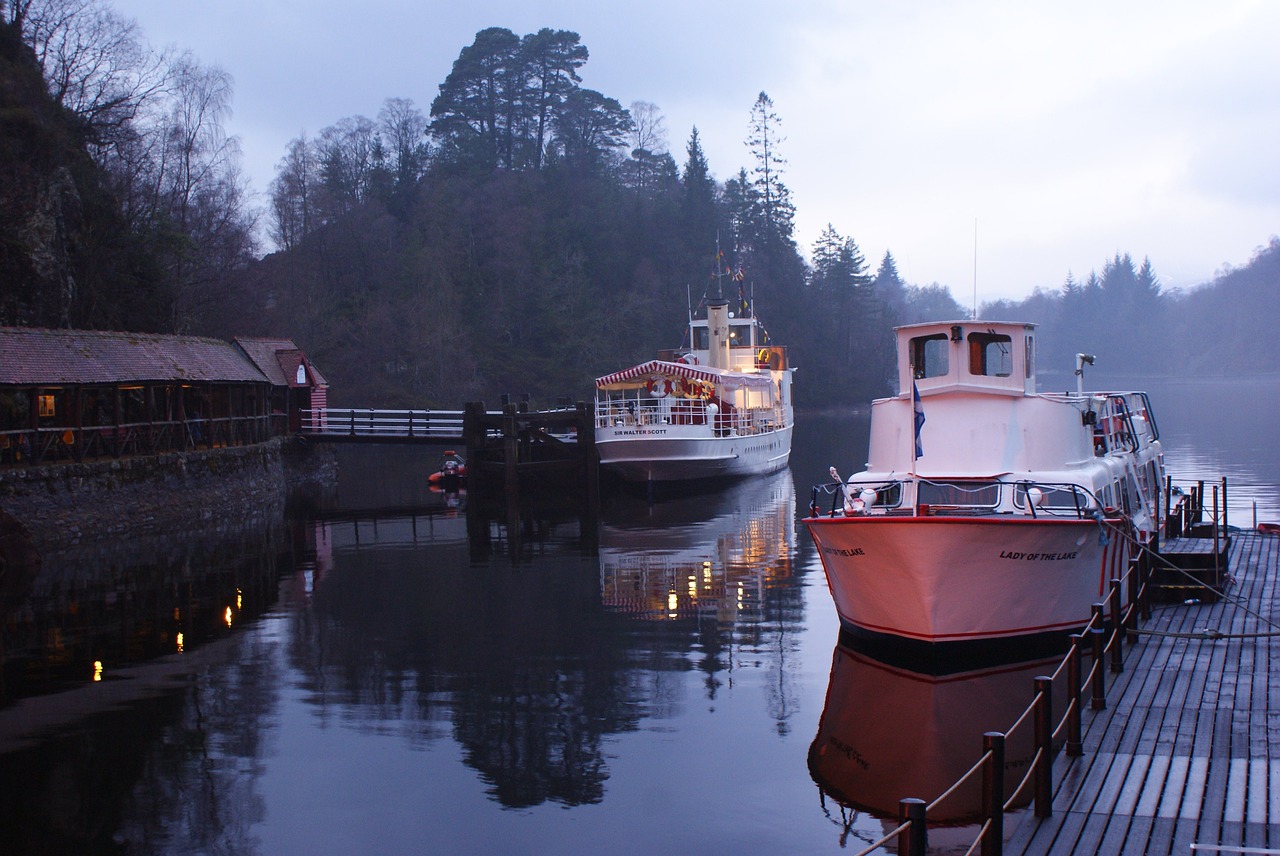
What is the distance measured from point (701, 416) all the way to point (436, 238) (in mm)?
46713

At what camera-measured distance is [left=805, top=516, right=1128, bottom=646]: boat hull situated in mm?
14961

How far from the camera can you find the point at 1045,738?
9.47 meters

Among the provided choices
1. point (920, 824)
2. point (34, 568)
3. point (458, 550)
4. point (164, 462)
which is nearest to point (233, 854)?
point (920, 824)

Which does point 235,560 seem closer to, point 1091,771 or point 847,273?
point 1091,771

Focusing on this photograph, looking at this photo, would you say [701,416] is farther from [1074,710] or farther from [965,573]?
[1074,710]

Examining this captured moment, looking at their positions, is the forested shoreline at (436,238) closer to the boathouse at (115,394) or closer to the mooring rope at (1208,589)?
the boathouse at (115,394)

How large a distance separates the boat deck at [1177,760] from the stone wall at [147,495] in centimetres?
2427

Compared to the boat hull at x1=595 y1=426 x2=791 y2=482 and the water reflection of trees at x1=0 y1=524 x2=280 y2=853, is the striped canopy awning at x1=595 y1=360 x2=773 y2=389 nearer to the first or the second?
A: the boat hull at x1=595 y1=426 x2=791 y2=482

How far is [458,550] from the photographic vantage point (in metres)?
30.4

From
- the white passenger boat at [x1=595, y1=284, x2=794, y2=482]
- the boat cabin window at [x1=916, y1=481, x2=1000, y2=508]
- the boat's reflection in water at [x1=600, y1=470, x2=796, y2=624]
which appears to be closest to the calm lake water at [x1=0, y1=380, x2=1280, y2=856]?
the boat's reflection in water at [x1=600, y1=470, x2=796, y2=624]

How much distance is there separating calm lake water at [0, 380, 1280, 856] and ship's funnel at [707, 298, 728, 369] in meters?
24.7

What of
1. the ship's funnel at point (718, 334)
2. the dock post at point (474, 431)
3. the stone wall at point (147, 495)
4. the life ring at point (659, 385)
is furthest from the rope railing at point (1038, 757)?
the ship's funnel at point (718, 334)

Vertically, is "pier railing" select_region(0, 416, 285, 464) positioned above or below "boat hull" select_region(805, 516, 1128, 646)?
above

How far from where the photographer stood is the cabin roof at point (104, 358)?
29188 millimetres
